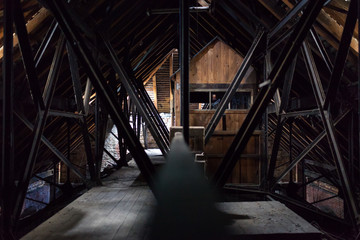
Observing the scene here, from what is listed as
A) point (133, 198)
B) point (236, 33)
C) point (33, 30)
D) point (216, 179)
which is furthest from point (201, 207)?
point (236, 33)

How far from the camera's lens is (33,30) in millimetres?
3697

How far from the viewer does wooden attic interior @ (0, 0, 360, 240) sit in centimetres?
236

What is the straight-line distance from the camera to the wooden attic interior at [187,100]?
2359mm

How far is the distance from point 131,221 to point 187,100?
167 cm

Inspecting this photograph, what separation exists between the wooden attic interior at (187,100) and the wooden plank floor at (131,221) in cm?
2

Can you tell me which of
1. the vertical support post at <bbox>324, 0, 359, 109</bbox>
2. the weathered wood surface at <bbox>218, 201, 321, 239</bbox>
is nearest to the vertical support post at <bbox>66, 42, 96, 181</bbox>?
the weathered wood surface at <bbox>218, 201, 321, 239</bbox>

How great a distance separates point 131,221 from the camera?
9.55 feet

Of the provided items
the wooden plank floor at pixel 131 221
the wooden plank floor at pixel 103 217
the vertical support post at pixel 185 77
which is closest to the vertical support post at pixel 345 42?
the vertical support post at pixel 185 77

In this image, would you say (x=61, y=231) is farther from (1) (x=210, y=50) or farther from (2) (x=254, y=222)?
(1) (x=210, y=50)

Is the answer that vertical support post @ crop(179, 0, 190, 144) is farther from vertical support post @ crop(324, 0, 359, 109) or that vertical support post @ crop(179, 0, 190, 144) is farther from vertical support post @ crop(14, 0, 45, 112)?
vertical support post @ crop(14, 0, 45, 112)

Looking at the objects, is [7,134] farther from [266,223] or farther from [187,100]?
[266,223]

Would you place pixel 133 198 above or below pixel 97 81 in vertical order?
below

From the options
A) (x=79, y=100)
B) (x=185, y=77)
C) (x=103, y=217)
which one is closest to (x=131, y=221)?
(x=103, y=217)

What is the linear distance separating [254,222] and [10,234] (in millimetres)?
2741
